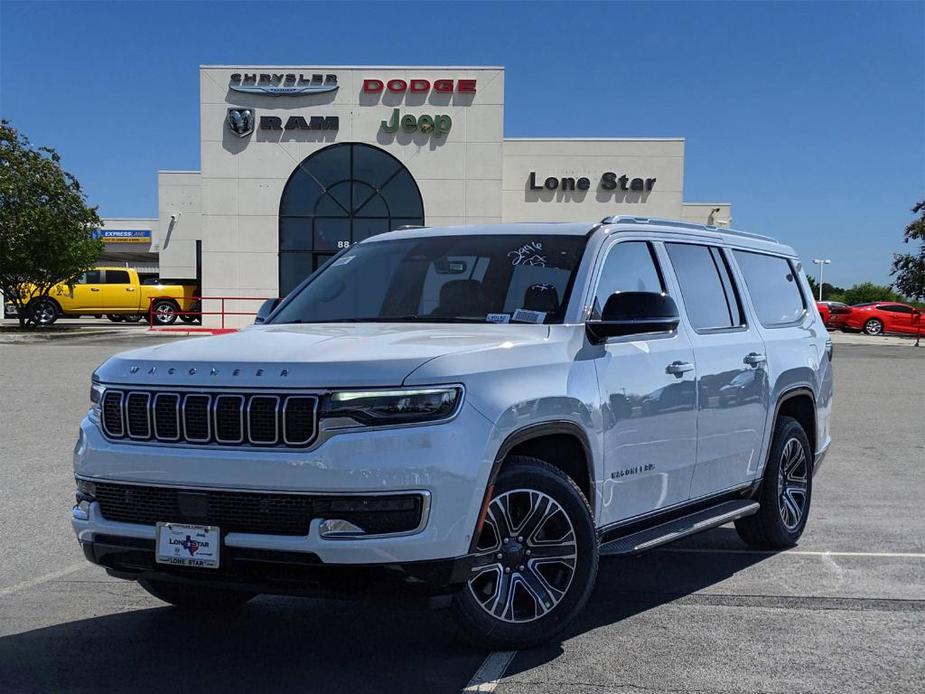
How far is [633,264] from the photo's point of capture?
231 inches

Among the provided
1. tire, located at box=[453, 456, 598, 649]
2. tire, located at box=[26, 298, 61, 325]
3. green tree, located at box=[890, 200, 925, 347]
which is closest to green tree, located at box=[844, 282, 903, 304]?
green tree, located at box=[890, 200, 925, 347]

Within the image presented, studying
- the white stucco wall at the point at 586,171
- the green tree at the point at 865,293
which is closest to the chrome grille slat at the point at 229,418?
the white stucco wall at the point at 586,171

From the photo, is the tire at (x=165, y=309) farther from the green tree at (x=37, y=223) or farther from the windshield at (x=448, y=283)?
the windshield at (x=448, y=283)

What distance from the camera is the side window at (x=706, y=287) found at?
6223mm

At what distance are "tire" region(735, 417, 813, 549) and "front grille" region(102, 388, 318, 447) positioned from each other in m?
3.80

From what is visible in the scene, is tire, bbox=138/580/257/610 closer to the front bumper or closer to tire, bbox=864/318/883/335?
the front bumper

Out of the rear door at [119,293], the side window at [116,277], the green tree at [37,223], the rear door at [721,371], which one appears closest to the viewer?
the rear door at [721,371]

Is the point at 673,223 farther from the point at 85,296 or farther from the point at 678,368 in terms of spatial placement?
the point at 85,296

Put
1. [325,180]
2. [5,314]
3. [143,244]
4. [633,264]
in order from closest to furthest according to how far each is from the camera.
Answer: [633,264]
[325,180]
[5,314]
[143,244]

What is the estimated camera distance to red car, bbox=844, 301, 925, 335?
45.8 metres

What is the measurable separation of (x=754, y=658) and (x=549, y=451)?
1257 millimetres

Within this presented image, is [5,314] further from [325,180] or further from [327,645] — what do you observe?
[327,645]

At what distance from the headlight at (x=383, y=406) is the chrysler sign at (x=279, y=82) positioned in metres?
36.1

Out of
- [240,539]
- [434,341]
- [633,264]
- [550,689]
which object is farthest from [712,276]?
[240,539]
